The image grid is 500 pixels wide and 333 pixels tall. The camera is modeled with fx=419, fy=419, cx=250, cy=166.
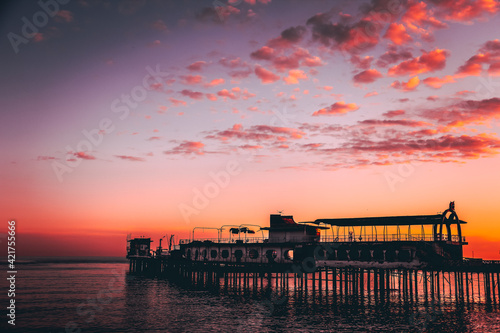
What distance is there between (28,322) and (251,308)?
28.5 m

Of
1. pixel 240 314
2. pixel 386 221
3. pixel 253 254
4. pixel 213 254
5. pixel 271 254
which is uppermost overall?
pixel 386 221

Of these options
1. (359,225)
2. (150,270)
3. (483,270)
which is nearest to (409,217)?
(359,225)

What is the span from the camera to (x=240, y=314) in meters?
55.2

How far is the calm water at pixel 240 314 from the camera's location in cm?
4685

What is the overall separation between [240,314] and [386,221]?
27613 mm

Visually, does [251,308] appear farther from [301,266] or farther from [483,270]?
[483,270]

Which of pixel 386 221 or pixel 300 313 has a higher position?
pixel 386 221

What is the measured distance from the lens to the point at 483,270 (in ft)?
202

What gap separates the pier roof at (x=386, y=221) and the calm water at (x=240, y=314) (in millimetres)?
12108

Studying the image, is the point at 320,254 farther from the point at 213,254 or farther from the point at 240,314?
the point at 213,254

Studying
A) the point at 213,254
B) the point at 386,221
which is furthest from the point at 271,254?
the point at 386,221

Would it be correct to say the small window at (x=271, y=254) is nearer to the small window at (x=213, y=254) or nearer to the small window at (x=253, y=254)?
the small window at (x=253, y=254)

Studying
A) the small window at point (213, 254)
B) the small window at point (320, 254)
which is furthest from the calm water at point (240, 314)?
the small window at point (213, 254)

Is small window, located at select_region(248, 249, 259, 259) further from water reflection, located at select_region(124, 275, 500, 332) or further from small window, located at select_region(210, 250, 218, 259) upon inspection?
small window, located at select_region(210, 250, 218, 259)
